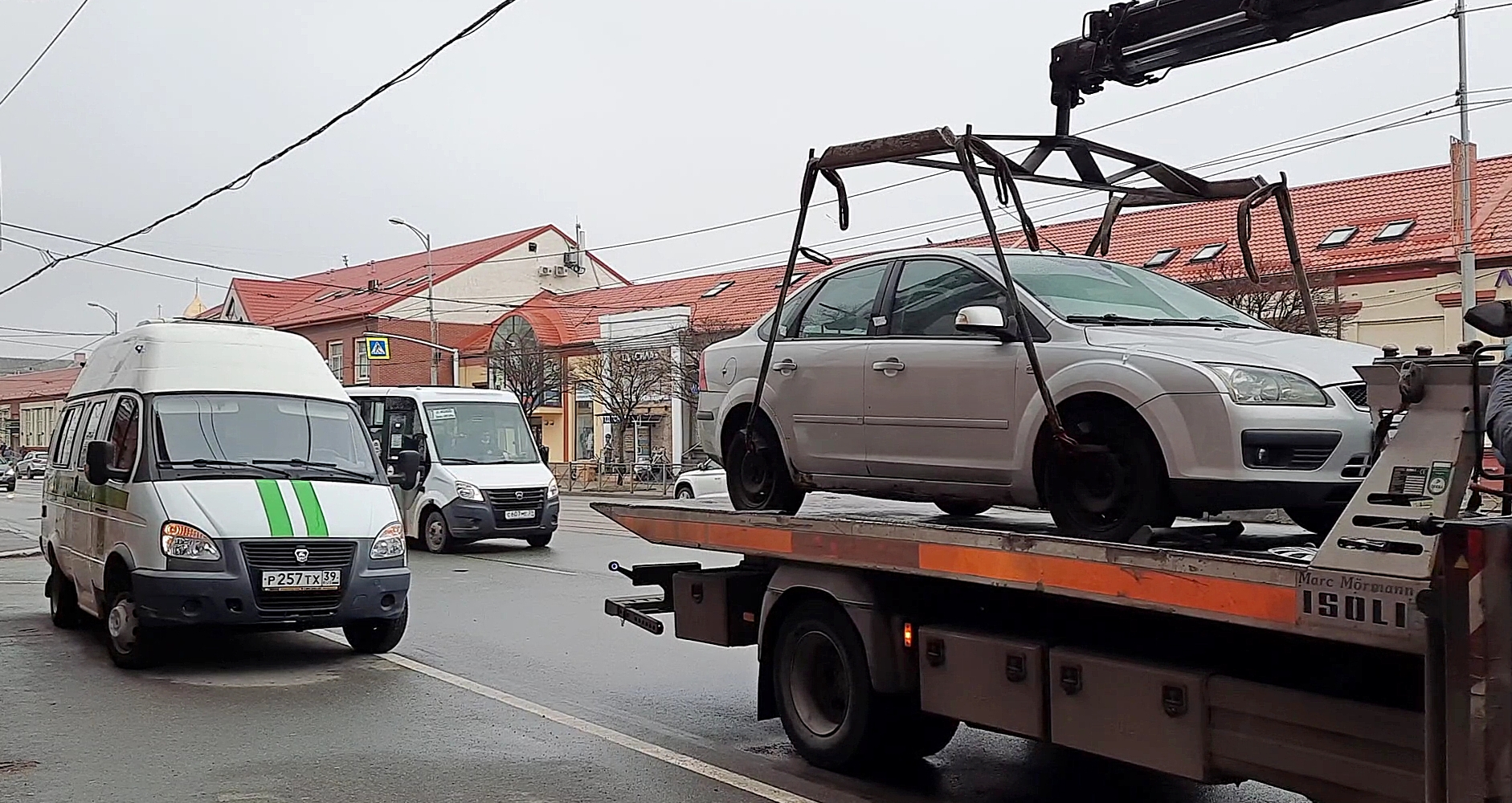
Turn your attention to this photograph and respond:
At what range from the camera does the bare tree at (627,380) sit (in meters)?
44.2

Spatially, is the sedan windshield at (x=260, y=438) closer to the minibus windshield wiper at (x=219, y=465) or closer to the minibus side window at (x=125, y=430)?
the minibus windshield wiper at (x=219, y=465)

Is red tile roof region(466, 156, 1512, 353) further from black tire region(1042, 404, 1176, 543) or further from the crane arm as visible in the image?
black tire region(1042, 404, 1176, 543)

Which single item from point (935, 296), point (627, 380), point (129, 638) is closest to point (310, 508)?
point (129, 638)

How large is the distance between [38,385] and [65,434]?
309ft

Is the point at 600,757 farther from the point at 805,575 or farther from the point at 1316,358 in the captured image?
the point at 1316,358

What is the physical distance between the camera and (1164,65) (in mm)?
7102

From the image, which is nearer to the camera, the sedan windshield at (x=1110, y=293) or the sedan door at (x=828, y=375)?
the sedan windshield at (x=1110, y=293)

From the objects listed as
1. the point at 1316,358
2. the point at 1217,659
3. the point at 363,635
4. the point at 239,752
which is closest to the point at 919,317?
the point at 1316,358

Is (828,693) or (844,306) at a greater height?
(844,306)

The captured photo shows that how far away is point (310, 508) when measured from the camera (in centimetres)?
977

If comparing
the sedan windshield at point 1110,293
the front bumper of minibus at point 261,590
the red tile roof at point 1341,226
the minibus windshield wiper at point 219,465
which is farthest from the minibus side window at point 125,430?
the red tile roof at point 1341,226

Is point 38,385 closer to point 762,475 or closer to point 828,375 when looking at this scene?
point 762,475

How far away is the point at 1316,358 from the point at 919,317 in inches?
77.8

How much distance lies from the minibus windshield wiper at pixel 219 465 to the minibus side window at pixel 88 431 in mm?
1626
